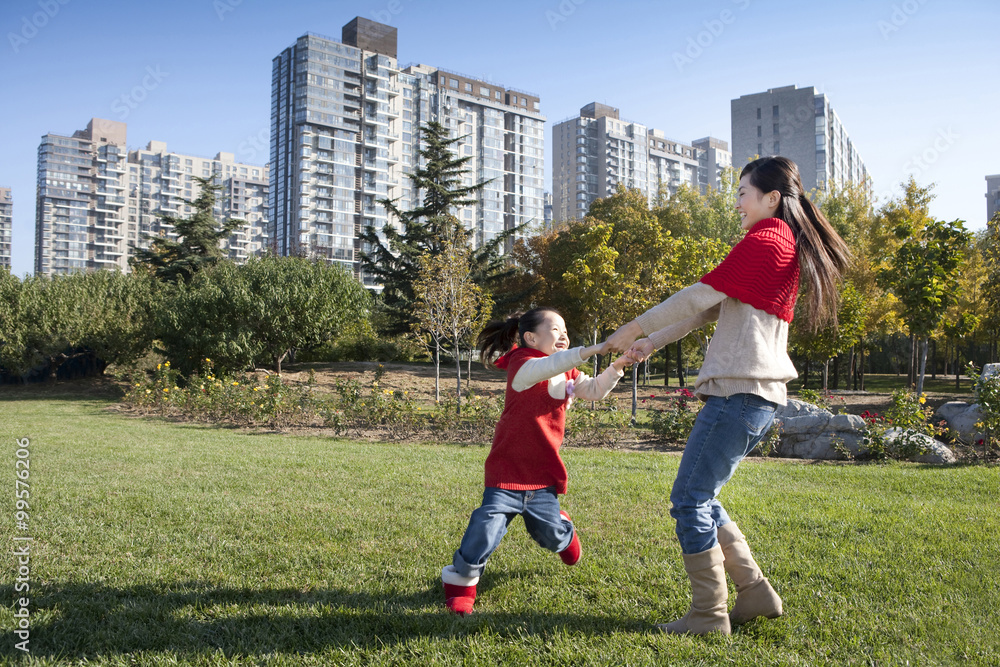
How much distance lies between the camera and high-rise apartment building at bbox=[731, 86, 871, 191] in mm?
81812

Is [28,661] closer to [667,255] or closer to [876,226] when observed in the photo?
[667,255]

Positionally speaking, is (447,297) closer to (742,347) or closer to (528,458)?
(528,458)

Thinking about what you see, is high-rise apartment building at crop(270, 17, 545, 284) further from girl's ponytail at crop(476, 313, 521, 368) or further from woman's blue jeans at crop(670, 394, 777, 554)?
woman's blue jeans at crop(670, 394, 777, 554)

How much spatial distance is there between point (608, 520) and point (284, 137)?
272 feet

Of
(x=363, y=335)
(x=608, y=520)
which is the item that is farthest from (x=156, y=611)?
(x=363, y=335)

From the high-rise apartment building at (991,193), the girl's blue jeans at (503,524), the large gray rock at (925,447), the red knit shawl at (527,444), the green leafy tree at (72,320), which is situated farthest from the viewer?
the high-rise apartment building at (991,193)

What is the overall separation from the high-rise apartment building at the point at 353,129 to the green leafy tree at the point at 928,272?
60.9m

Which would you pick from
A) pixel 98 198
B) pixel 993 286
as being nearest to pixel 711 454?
pixel 993 286

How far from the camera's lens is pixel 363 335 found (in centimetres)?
2764

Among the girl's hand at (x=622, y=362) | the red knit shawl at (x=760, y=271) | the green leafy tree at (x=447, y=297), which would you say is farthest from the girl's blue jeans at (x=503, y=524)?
the green leafy tree at (x=447, y=297)

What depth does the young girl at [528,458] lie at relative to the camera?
289cm

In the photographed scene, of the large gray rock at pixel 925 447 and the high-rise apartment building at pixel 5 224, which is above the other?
the high-rise apartment building at pixel 5 224

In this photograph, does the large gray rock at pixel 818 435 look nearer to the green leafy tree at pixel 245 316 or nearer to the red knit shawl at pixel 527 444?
the red knit shawl at pixel 527 444

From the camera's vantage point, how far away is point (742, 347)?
100.0 inches
